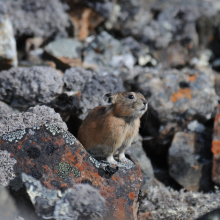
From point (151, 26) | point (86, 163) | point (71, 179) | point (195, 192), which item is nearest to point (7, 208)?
point (71, 179)

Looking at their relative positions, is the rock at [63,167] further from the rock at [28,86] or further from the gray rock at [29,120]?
the rock at [28,86]

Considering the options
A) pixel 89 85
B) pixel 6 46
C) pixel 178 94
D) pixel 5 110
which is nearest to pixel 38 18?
pixel 6 46

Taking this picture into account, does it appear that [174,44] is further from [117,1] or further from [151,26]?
[117,1]

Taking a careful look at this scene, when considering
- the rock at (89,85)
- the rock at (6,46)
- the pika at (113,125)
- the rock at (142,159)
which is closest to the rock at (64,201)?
the pika at (113,125)

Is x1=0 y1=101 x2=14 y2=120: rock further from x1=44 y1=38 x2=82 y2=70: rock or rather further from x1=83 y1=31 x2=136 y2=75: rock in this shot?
x1=83 y1=31 x2=136 y2=75: rock

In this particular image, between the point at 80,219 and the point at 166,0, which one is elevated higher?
the point at 166,0

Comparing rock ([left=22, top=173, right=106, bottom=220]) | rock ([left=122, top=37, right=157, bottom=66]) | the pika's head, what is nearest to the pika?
the pika's head

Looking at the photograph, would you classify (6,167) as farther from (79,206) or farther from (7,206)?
(79,206)
